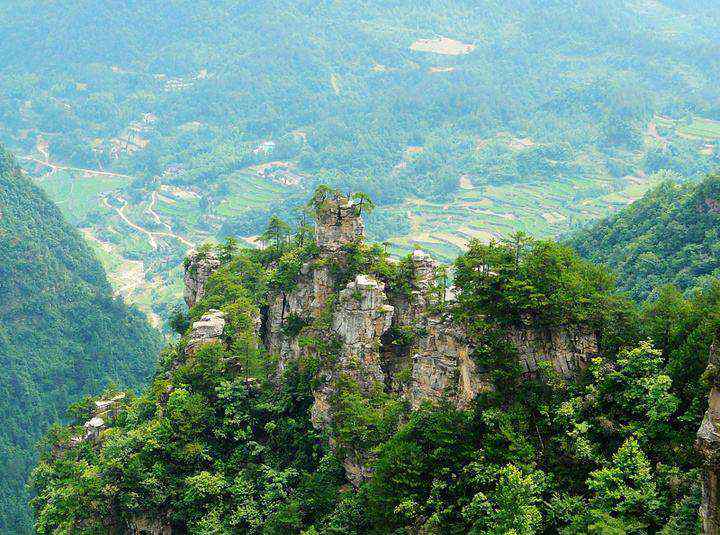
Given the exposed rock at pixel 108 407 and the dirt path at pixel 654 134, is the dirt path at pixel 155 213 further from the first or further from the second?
the exposed rock at pixel 108 407

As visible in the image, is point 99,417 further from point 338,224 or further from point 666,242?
point 666,242

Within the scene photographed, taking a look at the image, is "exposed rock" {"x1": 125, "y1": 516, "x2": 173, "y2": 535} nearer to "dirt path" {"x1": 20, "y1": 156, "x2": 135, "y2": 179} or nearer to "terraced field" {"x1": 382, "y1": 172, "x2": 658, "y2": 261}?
"terraced field" {"x1": 382, "y1": 172, "x2": 658, "y2": 261}

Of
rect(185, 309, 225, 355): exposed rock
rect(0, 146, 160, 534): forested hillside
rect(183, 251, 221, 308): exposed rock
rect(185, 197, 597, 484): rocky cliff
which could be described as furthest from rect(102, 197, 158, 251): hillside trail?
rect(185, 197, 597, 484): rocky cliff

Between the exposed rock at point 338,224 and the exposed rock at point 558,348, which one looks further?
the exposed rock at point 338,224

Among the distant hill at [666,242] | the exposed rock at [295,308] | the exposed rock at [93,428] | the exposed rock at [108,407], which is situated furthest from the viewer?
the distant hill at [666,242]

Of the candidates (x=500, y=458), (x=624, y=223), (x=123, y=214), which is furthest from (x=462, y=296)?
(x=123, y=214)

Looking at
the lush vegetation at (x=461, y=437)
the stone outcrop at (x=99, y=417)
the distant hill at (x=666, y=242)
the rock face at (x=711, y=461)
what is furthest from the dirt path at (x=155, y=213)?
the rock face at (x=711, y=461)

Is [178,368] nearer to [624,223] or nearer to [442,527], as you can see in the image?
[442,527]
